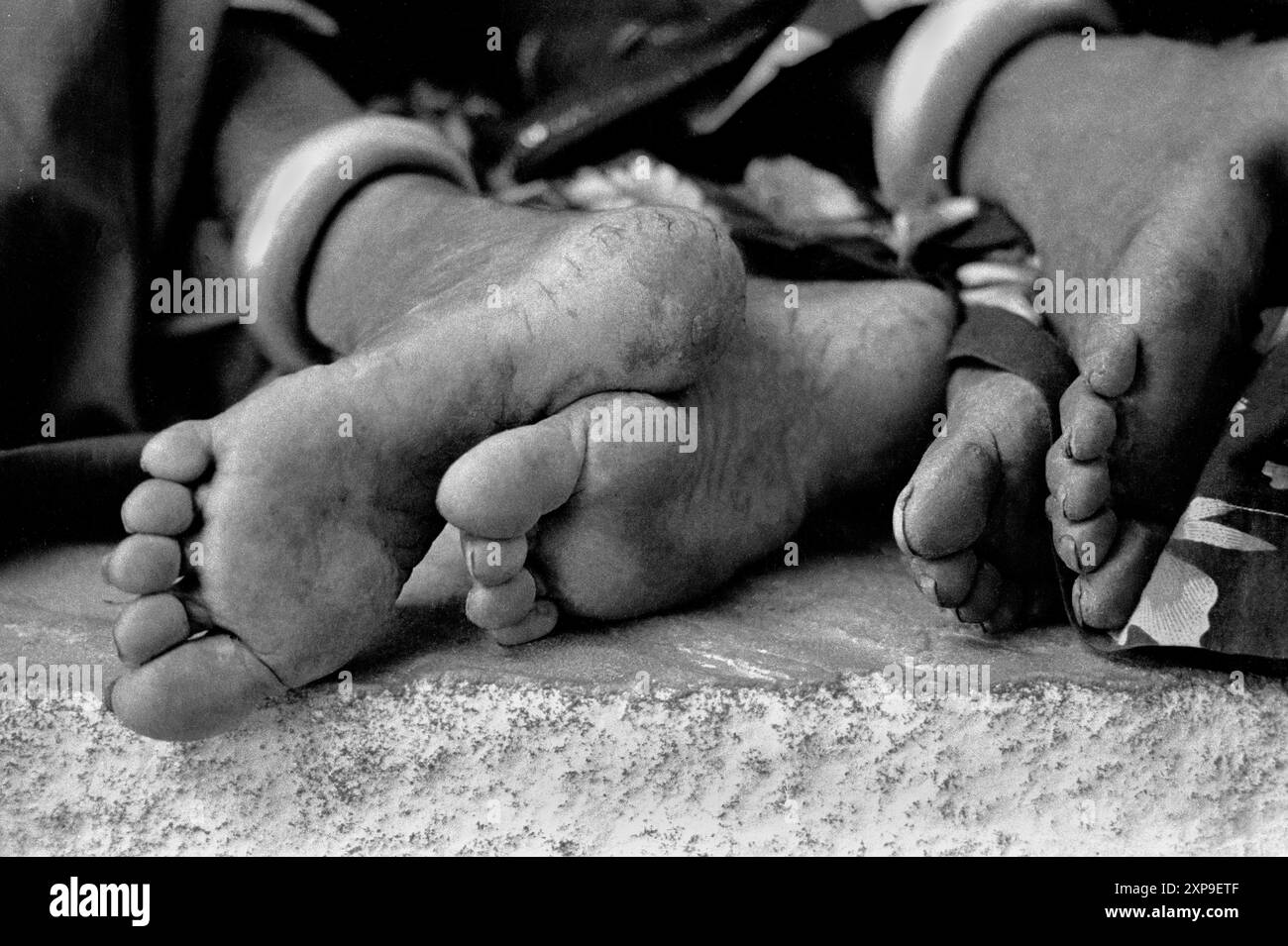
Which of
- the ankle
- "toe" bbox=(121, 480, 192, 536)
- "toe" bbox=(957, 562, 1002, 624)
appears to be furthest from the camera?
the ankle

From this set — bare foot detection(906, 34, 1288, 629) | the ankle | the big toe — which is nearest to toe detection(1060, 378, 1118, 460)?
bare foot detection(906, 34, 1288, 629)

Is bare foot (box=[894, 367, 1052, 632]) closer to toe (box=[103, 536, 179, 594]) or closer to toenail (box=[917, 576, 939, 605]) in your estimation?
toenail (box=[917, 576, 939, 605])

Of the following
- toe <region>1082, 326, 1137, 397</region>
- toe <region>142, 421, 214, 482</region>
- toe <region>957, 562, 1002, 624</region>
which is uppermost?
toe <region>1082, 326, 1137, 397</region>

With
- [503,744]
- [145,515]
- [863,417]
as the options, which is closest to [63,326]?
[145,515]

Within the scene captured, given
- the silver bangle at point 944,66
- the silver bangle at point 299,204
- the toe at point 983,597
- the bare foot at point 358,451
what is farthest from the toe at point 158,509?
the silver bangle at point 944,66

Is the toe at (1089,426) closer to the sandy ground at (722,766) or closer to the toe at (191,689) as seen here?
the sandy ground at (722,766)

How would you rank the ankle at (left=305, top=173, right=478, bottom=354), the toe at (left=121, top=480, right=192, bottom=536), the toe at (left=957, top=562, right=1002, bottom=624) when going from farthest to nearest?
the ankle at (left=305, top=173, right=478, bottom=354), the toe at (left=957, top=562, right=1002, bottom=624), the toe at (left=121, top=480, right=192, bottom=536)

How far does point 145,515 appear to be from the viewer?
65 cm

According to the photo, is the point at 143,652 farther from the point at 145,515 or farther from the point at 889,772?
the point at 889,772

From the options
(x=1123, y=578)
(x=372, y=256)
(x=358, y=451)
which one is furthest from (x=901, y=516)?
(x=372, y=256)

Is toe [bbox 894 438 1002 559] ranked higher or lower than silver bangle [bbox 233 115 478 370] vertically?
lower

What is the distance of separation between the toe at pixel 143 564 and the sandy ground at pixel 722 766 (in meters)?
0.12

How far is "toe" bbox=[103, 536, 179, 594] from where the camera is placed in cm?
65

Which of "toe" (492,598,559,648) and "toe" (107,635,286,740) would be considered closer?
"toe" (107,635,286,740)
